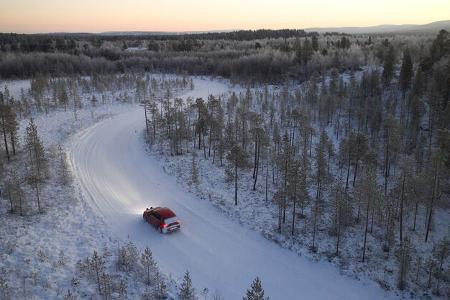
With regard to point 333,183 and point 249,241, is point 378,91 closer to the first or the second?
point 333,183

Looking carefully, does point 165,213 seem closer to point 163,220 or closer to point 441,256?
point 163,220

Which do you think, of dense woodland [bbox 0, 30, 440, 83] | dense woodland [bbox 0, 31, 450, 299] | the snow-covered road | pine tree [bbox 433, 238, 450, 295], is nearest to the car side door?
the snow-covered road

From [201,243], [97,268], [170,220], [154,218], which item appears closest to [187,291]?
[97,268]

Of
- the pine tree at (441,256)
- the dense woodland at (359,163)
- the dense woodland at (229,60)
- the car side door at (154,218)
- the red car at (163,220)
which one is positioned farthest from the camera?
the dense woodland at (229,60)

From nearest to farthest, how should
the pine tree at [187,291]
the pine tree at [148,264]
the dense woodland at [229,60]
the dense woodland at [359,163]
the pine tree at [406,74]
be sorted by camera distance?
the pine tree at [187,291], the pine tree at [148,264], the dense woodland at [359,163], the pine tree at [406,74], the dense woodland at [229,60]

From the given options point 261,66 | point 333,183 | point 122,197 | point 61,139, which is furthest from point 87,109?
point 261,66

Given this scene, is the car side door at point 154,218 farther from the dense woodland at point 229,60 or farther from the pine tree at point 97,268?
the dense woodland at point 229,60

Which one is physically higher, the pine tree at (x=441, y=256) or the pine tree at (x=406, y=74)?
the pine tree at (x=406, y=74)

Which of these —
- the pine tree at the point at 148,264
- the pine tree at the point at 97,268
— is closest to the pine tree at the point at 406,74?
the pine tree at the point at 148,264
